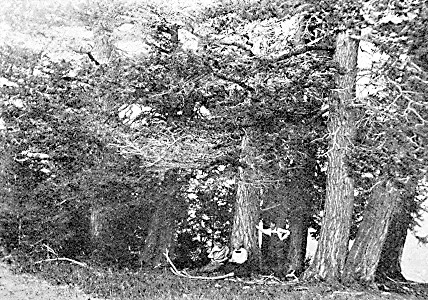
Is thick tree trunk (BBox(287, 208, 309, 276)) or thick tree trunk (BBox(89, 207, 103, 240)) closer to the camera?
thick tree trunk (BBox(287, 208, 309, 276))

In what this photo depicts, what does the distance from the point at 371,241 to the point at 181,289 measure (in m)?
3.65

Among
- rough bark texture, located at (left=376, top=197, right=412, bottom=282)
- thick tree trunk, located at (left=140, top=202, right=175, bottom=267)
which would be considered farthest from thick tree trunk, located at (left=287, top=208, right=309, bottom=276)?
thick tree trunk, located at (left=140, top=202, right=175, bottom=267)

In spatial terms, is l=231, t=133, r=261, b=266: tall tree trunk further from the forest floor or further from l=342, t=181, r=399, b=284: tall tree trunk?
the forest floor

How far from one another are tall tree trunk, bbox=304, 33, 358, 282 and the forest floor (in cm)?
432

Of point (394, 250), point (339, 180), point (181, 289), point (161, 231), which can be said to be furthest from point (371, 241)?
point (161, 231)

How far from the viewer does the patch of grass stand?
31.8ft

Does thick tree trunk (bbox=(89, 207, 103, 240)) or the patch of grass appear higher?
thick tree trunk (bbox=(89, 207, 103, 240))

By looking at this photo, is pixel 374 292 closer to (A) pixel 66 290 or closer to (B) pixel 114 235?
(A) pixel 66 290

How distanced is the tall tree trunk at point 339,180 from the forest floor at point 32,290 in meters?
4.32

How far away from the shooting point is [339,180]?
1068cm

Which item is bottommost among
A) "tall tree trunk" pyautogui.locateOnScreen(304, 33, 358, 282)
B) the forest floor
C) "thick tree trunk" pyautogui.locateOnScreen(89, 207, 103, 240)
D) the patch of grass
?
the forest floor

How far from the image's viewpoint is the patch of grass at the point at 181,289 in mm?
9680

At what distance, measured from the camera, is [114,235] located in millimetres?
15023

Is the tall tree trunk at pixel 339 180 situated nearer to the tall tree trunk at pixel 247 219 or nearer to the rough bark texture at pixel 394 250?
the tall tree trunk at pixel 247 219
